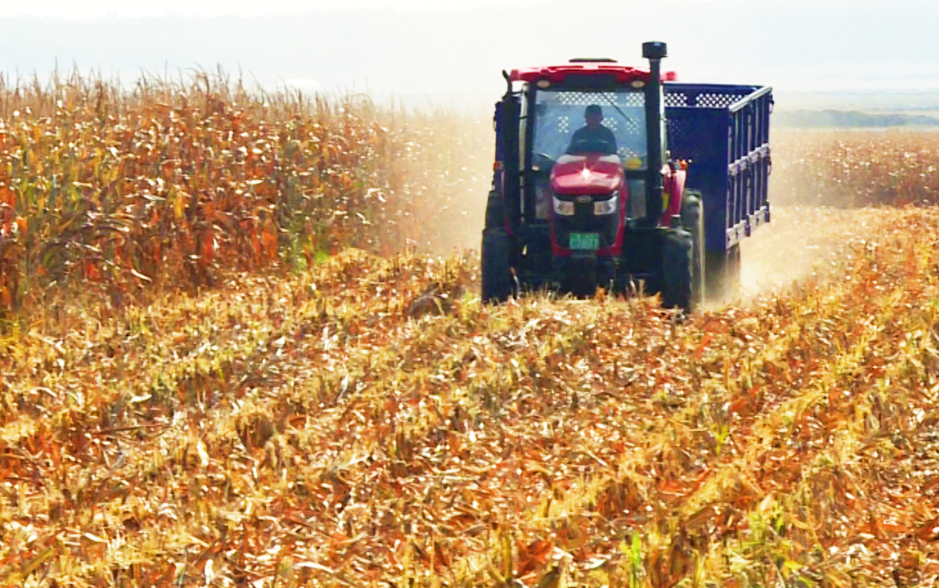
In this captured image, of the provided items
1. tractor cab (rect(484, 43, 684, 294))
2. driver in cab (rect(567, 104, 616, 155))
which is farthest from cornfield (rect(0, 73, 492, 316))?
driver in cab (rect(567, 104, 616, 155))

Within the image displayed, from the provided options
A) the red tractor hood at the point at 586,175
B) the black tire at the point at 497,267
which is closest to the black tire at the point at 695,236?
the red tractor hood at the point at 586,175

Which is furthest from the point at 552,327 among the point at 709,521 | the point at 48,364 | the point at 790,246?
the point at 790,246

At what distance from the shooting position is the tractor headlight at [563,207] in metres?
9.12

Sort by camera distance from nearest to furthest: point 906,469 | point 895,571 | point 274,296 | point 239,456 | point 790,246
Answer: point 895,571
point 906,469
point 239,456
point 274,296
point 790,246

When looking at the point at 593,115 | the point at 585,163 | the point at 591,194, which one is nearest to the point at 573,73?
the point at 593,115

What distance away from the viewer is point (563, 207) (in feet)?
30.0

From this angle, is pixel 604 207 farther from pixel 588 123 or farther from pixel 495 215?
pixel 495 215

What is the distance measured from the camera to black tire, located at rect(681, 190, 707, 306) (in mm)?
9570

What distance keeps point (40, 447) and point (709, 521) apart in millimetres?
3138

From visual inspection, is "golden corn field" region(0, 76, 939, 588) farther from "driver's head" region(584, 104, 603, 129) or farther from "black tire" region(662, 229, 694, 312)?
"driver's head" region(584, 104, 603, 129)

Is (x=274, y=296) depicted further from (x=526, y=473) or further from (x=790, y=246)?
(x=790, y=246)

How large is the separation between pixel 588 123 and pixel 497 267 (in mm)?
1148

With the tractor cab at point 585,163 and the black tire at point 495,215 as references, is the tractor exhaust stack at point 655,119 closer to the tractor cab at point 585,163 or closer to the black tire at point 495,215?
the tractor cab at point 585,163

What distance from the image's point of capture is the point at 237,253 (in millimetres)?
11086
